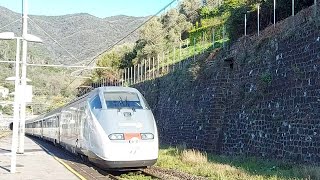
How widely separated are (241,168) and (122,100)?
4.53 m

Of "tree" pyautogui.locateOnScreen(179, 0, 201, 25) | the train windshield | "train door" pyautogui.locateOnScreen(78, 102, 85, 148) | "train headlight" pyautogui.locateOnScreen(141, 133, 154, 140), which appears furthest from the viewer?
"tree" pyautogui.locateOnScreen(179, 0, 201, 25)

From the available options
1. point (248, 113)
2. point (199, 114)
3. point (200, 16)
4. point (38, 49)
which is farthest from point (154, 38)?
point (248, 113)

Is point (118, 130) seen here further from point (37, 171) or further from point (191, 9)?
point (191, 9)

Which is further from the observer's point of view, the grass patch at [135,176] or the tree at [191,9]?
the tree at [191,9]

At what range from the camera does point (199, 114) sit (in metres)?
24.1

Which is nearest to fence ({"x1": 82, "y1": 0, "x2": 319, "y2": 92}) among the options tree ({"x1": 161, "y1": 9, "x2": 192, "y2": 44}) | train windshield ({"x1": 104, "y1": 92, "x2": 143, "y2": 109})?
tree ({"x1": 161, "y1": 9, "x2": 192, "y2": 44})

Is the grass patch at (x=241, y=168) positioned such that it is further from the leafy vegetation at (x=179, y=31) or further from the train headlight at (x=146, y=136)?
the leafy vegetation at (x=179, y=31)

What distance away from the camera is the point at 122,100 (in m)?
15.1

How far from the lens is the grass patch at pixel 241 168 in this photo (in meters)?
11.8

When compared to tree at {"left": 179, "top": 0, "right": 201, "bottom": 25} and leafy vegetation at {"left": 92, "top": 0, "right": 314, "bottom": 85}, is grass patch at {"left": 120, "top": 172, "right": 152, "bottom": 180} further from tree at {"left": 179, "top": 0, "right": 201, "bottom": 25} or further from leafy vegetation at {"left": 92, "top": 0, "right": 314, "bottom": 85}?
tree at {"left": 179, "top": 0, "right": 201, "bottom": 25}

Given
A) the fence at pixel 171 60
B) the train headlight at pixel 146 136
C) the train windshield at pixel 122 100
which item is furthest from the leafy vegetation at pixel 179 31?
the train headlight at pixel 146 136

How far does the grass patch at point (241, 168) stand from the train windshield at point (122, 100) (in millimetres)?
2661

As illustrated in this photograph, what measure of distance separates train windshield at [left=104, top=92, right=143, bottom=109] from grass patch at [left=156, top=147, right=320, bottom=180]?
2661mm

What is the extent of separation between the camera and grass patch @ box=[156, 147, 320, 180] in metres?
11.8
